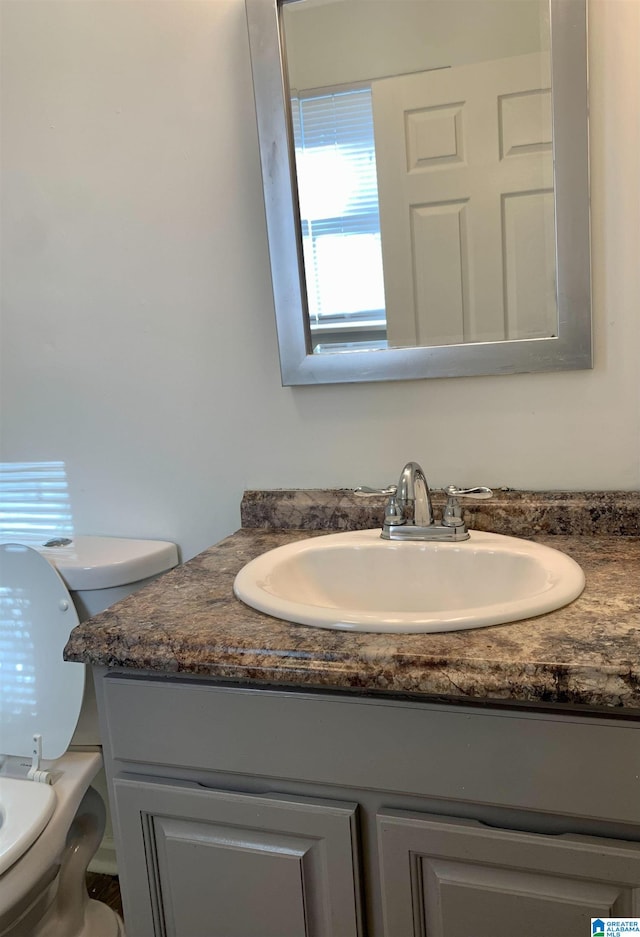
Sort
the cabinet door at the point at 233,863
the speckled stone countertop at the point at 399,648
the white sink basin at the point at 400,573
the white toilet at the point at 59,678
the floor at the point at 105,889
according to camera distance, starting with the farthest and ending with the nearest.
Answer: the floor at the point at 105,889 < the white toilet at the point at 59,678 < the white sink basin at the point at 400,573 < the cabinet door at the point at 233,863 < the speckled stone countertop at the point at 399,648

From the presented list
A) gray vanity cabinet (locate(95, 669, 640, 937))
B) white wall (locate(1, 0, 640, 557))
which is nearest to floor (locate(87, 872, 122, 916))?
gray vanity cabinet (locate(95, 669, 640, 937))

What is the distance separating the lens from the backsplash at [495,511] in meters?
1.17

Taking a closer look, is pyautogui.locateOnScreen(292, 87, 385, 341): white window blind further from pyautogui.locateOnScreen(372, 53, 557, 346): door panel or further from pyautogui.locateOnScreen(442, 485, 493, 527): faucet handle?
pyautogui.locateOnScreen(442, 485, 493, 527): faucet handle

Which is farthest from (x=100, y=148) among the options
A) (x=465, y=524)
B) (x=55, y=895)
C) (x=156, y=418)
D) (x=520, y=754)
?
(x=55, y=895)

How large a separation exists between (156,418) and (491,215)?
0.74 metres

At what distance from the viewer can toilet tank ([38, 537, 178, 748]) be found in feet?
4.49

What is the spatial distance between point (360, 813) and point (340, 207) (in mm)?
948

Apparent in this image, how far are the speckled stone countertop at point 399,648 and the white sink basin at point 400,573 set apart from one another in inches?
2.3

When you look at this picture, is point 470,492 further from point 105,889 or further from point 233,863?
point 105,889

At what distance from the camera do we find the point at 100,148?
54.8 inches

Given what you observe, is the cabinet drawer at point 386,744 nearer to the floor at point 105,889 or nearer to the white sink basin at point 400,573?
the white sink basin at point 400,573

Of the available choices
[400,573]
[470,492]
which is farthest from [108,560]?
[470,492]

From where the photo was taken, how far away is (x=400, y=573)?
115 centimetres

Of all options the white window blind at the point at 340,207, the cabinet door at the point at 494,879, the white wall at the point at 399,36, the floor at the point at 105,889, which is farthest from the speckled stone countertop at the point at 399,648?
the floor at the point at 105,889
